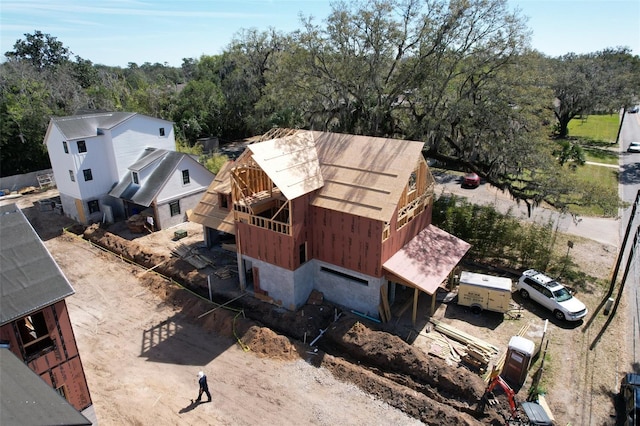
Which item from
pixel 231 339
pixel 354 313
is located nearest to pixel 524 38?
pixel 354 313

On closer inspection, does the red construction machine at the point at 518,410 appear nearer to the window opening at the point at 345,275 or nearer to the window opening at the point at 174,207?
the window opening at the point at 345,275

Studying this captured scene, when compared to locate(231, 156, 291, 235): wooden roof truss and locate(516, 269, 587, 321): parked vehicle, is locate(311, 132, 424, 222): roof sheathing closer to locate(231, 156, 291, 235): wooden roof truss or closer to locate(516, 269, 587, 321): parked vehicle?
locate(231, 156, 291, 235): wooden roof truss

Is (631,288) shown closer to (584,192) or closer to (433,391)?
(584,192)

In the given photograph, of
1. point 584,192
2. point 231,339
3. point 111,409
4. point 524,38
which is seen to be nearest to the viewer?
point 111,409

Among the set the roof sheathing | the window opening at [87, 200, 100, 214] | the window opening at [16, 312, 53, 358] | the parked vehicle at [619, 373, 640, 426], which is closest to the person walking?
the window opening at [16, 312, 53, 358]

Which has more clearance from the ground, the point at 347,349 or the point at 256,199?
the point at 256,199

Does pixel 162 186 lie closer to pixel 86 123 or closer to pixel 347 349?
pixel 86 123

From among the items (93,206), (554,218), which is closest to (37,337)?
(93,206)

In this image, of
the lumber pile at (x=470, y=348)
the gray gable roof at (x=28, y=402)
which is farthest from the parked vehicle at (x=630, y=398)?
the gray gable roof at (x=28, y=402)
